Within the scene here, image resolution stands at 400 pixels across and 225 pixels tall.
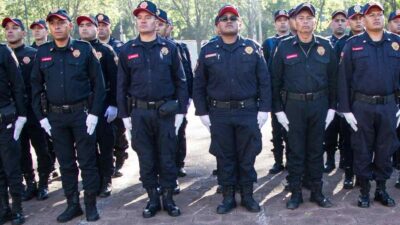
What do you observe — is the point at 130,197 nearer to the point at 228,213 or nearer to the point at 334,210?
the point at 228,213

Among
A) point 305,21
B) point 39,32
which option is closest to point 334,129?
point 305,21

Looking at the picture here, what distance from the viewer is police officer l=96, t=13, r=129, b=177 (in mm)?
6668

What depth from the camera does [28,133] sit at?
5.81 meters

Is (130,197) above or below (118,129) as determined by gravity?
below

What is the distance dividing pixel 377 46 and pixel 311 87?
808 mm

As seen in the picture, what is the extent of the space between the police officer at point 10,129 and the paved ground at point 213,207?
0.27 metres

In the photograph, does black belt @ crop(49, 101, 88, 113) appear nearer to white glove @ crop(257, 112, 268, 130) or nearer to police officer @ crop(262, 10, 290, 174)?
white glove @ crop(257, 112, 268, 130)

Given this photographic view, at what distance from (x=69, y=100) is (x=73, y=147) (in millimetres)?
536

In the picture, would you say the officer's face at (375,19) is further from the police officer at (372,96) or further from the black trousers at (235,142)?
the black trousers at (235,142)

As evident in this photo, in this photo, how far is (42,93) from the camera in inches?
193

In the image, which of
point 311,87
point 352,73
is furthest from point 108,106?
point 352,73

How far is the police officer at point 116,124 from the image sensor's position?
6.67 metres

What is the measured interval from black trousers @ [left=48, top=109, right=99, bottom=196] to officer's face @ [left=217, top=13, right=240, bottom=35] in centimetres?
172

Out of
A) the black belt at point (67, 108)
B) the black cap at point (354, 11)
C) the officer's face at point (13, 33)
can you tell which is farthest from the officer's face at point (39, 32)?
the black cap at point (354, 11)
